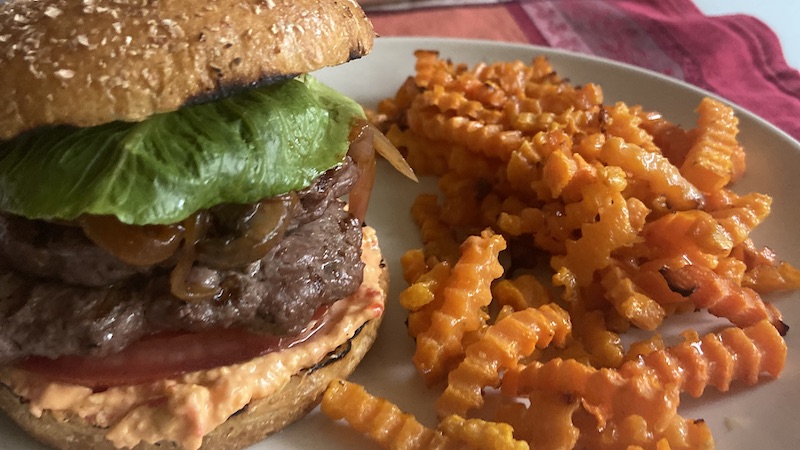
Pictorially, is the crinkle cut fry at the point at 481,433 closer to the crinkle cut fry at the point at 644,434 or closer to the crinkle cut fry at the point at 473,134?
the crinkle cut fry at the point at 644,434

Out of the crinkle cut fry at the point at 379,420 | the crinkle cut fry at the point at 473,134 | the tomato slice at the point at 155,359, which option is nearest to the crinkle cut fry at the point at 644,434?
the crinkle cut fry at the point at 379,420

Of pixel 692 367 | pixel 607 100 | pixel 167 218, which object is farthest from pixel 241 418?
pixel 607 100

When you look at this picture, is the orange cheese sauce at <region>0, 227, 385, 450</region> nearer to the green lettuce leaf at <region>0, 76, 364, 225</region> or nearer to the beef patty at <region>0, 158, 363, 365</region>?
the beef patty at <region>0, 158, 363, 365</region>

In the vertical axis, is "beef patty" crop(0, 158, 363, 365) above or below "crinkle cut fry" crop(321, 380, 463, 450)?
above

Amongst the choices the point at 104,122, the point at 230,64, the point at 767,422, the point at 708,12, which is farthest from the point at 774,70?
the point at 104,122

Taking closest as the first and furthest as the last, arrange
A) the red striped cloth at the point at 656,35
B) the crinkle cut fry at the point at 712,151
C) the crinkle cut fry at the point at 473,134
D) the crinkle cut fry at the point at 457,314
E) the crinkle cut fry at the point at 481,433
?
the crinkle cut fry at the point at 481,433 < the crinkle cut fry at the point at 457,314 < the crinkle cut fry at the point at 712,151 < the crinkle cut fry at the point at 473,134 < the red striped cloth at the point at 656,35

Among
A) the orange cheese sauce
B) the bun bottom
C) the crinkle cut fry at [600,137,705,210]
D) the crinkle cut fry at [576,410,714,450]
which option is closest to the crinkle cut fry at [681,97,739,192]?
the crinkle cut fry at [600,137,705,210]

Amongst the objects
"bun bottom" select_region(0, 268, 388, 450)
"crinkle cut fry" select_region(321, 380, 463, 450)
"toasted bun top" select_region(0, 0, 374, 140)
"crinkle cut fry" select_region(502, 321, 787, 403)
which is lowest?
"bun bottom" select_region(0, 268, 388, 450)
